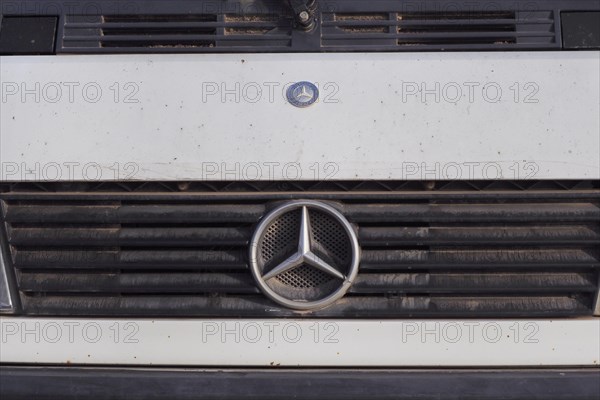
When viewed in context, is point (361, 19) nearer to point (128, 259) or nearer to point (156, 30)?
point (156, 30)

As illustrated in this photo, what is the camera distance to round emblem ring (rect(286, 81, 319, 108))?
344 cm

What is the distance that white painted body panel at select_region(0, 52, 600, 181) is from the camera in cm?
344

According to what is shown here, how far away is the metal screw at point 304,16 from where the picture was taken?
11.4ft

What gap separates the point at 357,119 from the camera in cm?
344

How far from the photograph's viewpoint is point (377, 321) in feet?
11.5

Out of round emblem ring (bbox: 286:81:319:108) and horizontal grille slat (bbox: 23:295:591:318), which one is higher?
round emblem ring (bbox: 286:81:319:108)

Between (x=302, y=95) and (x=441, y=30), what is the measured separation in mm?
578

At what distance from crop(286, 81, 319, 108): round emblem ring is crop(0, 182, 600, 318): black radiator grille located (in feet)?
0.94

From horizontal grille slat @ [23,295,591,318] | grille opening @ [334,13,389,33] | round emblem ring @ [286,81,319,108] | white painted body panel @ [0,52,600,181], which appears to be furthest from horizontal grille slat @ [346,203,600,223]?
grille opening @ [334,13,389,33]

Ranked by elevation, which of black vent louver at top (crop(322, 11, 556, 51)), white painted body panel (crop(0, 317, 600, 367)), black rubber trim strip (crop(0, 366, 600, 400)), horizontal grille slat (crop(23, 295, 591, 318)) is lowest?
black rubber trim strip (crop(0, 366, 600, 400))

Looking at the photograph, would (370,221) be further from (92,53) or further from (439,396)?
(92,53)

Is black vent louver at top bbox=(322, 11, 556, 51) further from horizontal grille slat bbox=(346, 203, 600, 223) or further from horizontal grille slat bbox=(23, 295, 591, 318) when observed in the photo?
horizontal grille slat bbox=(23, 295, 591, 318)

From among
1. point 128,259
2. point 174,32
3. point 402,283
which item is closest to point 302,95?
point 174,32

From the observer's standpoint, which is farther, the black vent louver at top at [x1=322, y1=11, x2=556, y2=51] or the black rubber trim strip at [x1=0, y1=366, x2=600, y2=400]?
the black vent louver at top at [x1=322, y1=11, x2=556, y2=51]
